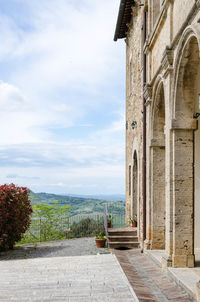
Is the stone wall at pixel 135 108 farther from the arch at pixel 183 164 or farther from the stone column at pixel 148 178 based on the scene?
the arch at pixel 183 164

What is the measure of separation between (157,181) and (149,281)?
9.54 ft

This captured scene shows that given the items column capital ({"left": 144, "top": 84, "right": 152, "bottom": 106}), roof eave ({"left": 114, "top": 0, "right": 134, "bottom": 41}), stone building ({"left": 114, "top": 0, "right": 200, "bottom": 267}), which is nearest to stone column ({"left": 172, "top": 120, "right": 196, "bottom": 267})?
stone building ({"left": 114, "top": 0, "right": 200, "bottom": 267})

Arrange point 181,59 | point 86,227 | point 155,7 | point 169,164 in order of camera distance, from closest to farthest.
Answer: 1. point 181,59
2. point 169,164
3. point 155,7
4. point 86,227

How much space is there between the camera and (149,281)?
6.91 meters

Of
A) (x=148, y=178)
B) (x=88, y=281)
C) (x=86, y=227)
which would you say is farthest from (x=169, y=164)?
(x=86, y=227)

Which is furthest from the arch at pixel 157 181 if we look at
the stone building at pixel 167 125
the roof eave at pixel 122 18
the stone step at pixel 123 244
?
the roof eave at pixel 122 18

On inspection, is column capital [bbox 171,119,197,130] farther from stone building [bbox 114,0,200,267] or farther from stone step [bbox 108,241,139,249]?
stone step [bbox 108,241,139,249]

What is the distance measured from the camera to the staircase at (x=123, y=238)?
429 inches

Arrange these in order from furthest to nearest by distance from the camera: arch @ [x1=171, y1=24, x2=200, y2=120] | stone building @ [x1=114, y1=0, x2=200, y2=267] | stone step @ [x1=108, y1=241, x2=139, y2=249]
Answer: stone step @ [x1=108, y1=241, x2=139, y2=249] → stone building @ [x1=114, y1=0, x2=200, y2=267] → arch @ [x1=171, y1=24, x2=200, y2=120]

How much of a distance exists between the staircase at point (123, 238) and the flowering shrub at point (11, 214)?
2.91 metres

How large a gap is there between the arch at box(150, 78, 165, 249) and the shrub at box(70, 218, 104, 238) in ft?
18.4

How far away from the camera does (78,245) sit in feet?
38.7

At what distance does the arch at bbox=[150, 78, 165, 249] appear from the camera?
363 inches

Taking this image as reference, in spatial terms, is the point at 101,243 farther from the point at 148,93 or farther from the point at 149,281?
the point at 148,93
